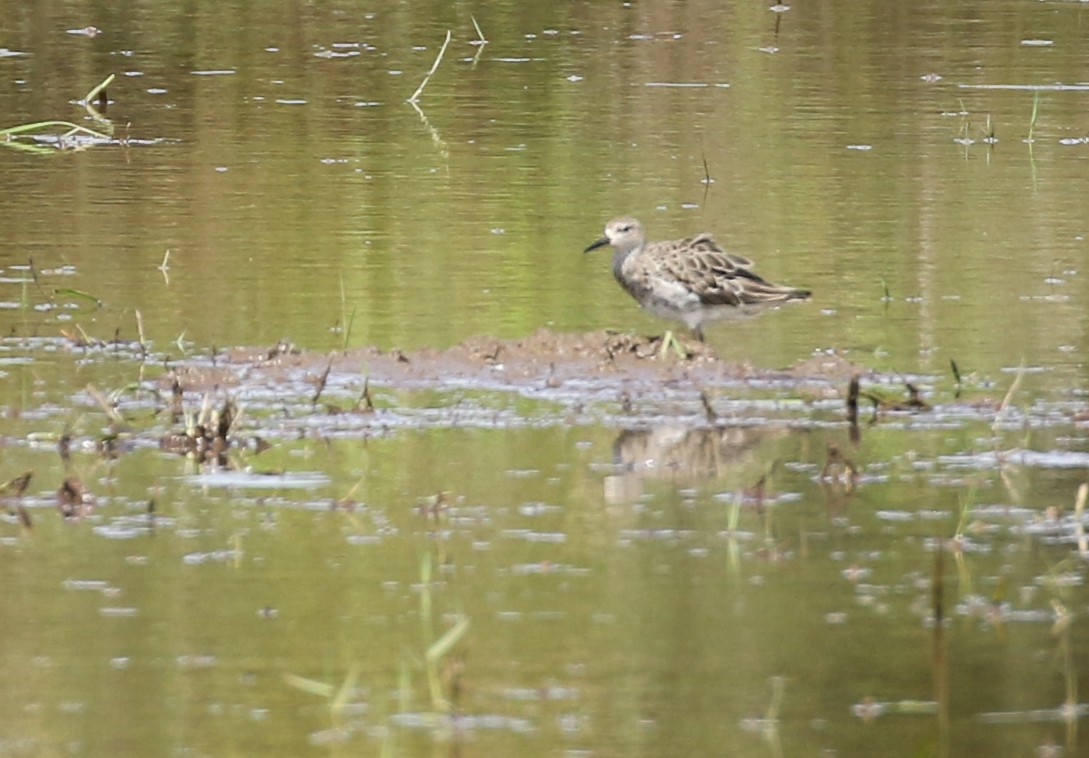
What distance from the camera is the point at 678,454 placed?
884cm

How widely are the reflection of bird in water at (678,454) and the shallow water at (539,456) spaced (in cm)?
3

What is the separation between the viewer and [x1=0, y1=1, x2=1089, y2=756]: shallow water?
6.32 m

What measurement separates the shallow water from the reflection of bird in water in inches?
1.0

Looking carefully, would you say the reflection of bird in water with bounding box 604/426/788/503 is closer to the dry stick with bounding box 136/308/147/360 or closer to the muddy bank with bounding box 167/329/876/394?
the muddy bank with bounding box 167/329/876/394

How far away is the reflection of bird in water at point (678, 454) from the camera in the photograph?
848 cm

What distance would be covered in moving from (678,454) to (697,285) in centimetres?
219

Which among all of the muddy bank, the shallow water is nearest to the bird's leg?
the muddy bank

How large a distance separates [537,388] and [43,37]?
15.5m

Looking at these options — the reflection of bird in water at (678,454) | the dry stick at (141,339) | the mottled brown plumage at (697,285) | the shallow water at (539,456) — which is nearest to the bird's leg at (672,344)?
the shallow water at (539,456)

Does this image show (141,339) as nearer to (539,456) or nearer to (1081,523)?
(539,456)

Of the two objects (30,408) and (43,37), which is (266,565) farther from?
(43,37)

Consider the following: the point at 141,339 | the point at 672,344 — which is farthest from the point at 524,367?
the point at 141,339

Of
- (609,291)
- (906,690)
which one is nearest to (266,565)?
(906,690)

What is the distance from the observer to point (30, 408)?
948 cm
